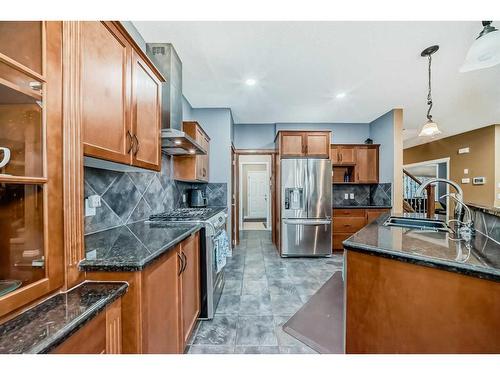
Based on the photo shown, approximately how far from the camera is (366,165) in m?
4.30

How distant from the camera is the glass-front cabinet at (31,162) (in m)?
0.72

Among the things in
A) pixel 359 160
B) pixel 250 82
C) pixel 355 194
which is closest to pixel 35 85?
pixel 250 82

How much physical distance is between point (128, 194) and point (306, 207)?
2.78 meters

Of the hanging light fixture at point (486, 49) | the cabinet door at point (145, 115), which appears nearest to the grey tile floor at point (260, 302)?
the cabinet door at point (145, 115)

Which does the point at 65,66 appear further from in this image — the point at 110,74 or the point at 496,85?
the point at 496,85

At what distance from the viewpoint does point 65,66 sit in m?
0.81

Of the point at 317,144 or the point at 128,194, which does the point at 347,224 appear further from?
the point at 128,194

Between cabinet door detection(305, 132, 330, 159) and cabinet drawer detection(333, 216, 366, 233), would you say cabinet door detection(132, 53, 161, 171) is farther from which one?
cabinet drawer detection(333, 216, 366, 233)

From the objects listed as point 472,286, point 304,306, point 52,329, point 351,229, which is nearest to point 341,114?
point 351,229

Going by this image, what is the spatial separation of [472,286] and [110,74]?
6.04 feet

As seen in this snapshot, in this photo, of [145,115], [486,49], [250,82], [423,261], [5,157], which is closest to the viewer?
[5,157]

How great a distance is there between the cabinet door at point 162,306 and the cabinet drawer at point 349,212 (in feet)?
11.0

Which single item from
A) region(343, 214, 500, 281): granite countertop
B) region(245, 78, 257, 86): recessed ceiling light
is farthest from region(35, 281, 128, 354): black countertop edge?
region(245, 78, 257, 86): recessed ceiling light

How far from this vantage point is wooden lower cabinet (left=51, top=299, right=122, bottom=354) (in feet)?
1.99
